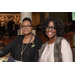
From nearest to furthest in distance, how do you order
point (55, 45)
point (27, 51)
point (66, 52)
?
point (66, 52) < point (55, 45) < point (27, 51)

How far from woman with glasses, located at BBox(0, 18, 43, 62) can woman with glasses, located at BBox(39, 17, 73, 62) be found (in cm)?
38

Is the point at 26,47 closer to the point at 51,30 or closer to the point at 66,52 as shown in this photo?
the point at 51,30

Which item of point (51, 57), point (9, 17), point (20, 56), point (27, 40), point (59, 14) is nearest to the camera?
point (51, 57)

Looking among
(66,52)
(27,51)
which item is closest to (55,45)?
(66,52)

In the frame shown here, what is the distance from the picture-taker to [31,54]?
2.23 metres

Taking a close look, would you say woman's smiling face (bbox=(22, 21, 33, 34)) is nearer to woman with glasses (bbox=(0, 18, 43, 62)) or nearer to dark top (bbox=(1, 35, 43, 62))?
woman with glasses (bbox=(0, 18, 43, 62))

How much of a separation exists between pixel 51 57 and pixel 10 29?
1031 cm

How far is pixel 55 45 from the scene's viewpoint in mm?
1661

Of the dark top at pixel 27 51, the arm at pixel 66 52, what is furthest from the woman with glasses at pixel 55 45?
the dark top at pixel 27 51

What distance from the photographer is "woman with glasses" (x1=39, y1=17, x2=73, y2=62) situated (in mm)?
1574

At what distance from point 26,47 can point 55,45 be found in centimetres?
69
